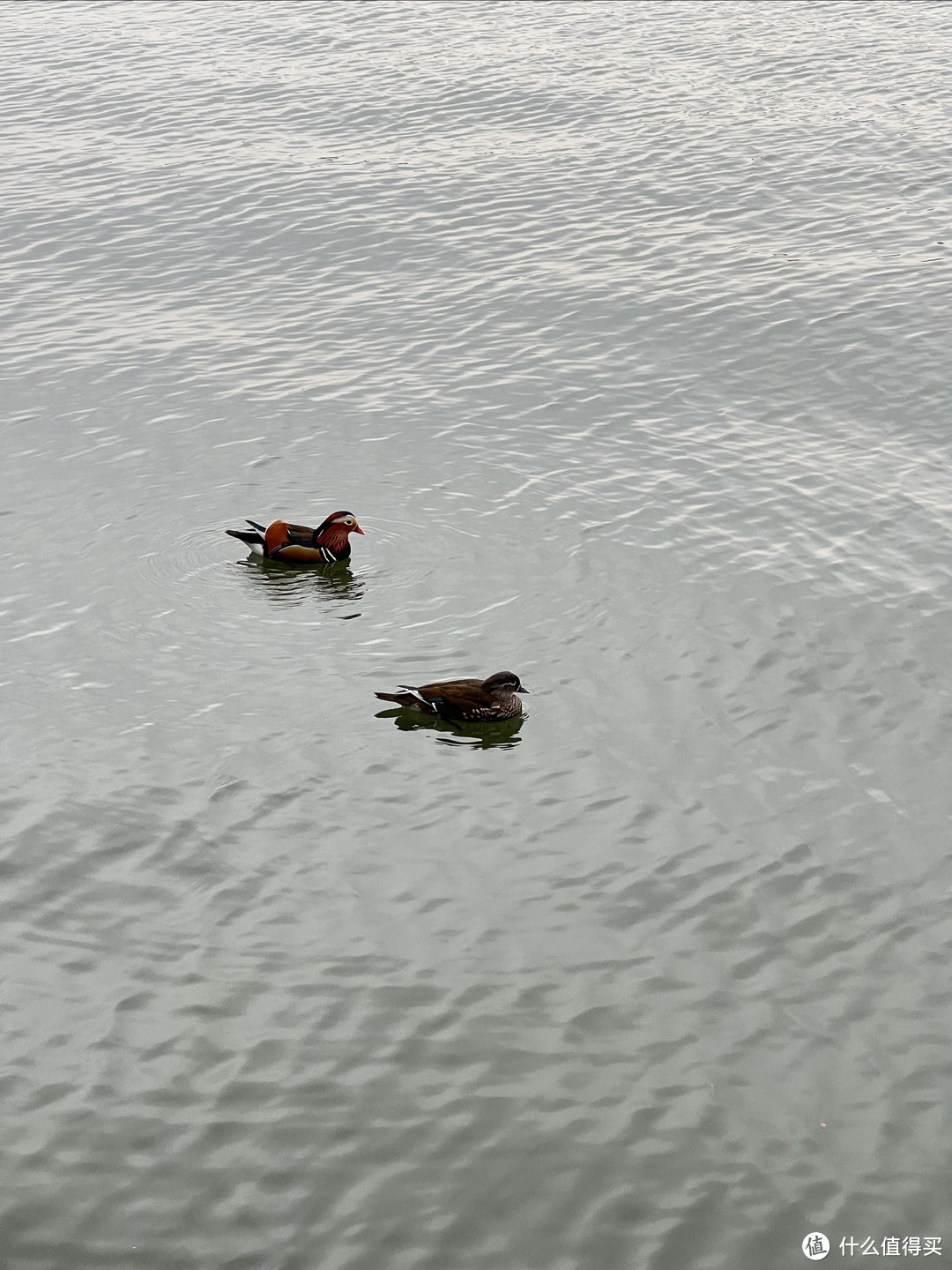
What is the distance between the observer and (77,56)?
1933 inches

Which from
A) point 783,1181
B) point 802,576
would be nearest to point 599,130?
point 802,576

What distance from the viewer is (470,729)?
586 inches

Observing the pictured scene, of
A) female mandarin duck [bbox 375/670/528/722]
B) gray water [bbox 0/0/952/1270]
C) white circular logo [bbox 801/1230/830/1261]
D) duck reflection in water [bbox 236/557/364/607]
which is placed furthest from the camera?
duck reflection in water [bbox 236/557/364/607]

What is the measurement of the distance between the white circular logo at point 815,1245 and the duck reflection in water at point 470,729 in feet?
21.0

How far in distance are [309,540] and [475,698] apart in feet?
14.7

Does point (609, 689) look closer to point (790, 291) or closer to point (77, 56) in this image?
point (790, 291)

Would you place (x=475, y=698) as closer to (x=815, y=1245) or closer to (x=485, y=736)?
(x=485, y=736)

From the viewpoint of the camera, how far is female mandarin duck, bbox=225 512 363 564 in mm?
18062

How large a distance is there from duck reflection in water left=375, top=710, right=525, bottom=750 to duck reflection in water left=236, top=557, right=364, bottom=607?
9.39ft

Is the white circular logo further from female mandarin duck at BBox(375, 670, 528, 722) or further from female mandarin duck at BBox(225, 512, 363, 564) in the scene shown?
female mandarin duck at BBox(225, 512, 363, 564)

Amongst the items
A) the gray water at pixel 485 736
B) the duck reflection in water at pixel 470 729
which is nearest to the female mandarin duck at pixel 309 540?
the gray water at pixel 485 736

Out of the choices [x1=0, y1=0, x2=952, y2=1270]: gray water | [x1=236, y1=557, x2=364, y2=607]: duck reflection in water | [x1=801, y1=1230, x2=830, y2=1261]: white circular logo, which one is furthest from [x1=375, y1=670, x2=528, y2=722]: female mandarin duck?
[x1=801, y1=1230, x2=830, y2=1261]: white circular logo

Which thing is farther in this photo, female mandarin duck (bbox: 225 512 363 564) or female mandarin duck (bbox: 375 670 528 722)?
female mandarin duck (bbox: 225 512 363 564)

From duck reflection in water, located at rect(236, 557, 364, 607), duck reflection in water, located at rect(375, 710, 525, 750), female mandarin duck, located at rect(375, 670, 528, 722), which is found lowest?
duck reflection in water, located at rect(375, 710, 525, 750)
